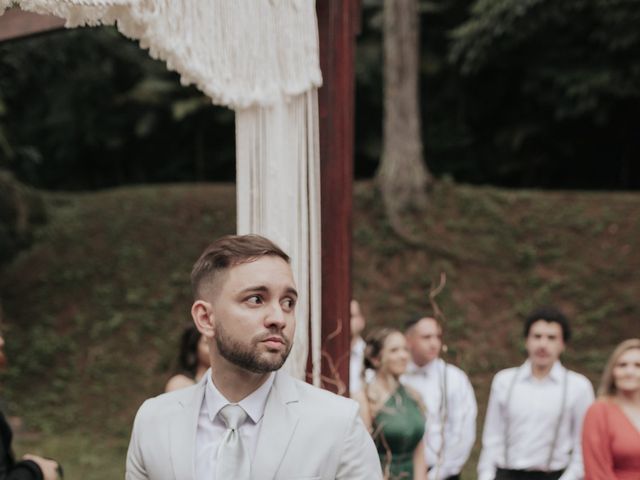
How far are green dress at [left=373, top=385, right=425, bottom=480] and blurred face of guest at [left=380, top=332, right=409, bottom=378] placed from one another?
17cm

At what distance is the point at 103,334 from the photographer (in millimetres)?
11586

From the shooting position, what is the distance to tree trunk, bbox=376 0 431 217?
38.7 feet

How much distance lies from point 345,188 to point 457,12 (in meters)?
12.8

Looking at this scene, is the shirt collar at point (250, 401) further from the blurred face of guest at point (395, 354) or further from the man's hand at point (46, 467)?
the blurred face of guest at point (395, 354)

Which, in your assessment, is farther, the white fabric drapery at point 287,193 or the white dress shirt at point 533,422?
the white dress shirt at point 533,422

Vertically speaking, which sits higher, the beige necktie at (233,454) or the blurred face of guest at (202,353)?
the beige necktie at (233,454)

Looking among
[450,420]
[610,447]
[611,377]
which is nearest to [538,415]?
[450,420]

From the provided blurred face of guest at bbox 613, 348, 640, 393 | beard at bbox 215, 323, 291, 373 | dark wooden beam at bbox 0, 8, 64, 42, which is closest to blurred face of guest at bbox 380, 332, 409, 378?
blurred face of guest at bbox 613, 348, 640, 393

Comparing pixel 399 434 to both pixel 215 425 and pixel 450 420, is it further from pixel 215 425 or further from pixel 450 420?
pixel 215 425

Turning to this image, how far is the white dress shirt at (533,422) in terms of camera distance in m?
4.94

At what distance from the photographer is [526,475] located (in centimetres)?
499

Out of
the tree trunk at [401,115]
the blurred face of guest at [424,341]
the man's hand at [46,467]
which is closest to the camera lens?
the man's hand at [46,467]

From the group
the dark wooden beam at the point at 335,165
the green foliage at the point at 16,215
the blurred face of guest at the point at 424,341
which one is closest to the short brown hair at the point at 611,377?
the blurred face of guest at the point at 424,341

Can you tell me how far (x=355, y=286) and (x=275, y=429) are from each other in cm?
955
